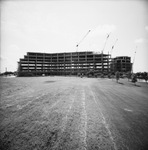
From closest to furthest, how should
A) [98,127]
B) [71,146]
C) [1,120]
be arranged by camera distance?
1. [71,146]
2. [98,127]
3. [1,120]

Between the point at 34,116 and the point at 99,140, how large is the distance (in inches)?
149

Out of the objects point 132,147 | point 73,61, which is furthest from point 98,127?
point 73,61

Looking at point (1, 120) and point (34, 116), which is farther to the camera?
point (34, 116)

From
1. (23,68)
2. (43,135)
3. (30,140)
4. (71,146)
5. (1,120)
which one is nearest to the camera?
(71,146)

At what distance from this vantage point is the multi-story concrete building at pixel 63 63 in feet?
294

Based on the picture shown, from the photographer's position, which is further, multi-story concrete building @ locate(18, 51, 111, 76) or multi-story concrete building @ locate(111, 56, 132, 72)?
multi-story concrete building @ locate(111, 56, 132, 72)

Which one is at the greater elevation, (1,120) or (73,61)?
(73,61)

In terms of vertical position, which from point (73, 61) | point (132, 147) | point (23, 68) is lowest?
point (132, 147)

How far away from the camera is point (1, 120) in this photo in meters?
4.32

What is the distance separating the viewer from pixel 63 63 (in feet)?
318

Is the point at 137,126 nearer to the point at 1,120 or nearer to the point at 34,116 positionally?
the point at 34,116

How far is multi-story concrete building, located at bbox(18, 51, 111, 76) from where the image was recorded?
89.8m

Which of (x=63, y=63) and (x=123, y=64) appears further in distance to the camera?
(x=123, y=64)

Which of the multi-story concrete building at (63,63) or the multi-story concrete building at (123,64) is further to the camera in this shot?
the multi-story concrete building at (123,64)
